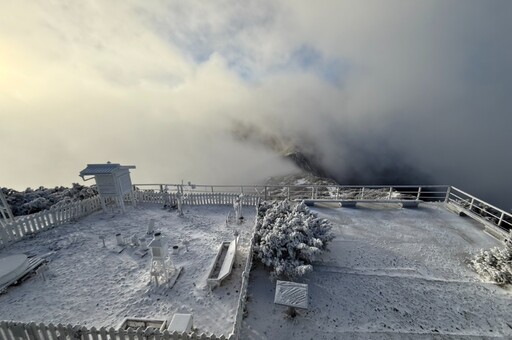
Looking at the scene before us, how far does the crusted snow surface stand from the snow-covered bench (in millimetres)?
897

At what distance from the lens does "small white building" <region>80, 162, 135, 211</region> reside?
41.3 feet

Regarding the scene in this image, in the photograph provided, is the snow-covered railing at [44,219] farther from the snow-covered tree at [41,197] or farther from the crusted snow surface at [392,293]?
the crusted snow surface at [392,293]

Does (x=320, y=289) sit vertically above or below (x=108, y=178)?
below

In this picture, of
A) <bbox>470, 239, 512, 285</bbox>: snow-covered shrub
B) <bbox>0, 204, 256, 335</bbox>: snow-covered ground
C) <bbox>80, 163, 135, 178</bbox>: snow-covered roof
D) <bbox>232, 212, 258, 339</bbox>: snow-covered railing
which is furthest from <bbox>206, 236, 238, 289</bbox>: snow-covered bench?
<bbox>470, 239, 512, 285</bbox>: snow-covered shrub

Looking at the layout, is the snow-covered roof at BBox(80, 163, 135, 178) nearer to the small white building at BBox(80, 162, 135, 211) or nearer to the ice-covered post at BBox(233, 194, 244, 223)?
the small white building at BBox(80, 162, 135, 211)

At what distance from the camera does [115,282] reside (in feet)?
25.1

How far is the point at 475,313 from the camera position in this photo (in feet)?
20.4

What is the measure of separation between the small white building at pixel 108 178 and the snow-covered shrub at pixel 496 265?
1592cm

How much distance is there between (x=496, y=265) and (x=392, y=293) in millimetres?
3792

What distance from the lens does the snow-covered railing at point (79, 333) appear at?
4.59 m

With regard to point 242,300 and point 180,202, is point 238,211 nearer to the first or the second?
point 180,202

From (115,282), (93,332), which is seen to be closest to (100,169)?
(115,282)

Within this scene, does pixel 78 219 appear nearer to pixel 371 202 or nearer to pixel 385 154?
pixel 371 202

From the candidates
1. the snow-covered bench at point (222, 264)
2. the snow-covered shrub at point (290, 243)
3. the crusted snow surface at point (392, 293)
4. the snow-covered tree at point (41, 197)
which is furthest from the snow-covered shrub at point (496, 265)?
the snow-covered tree at point (41, 197)
